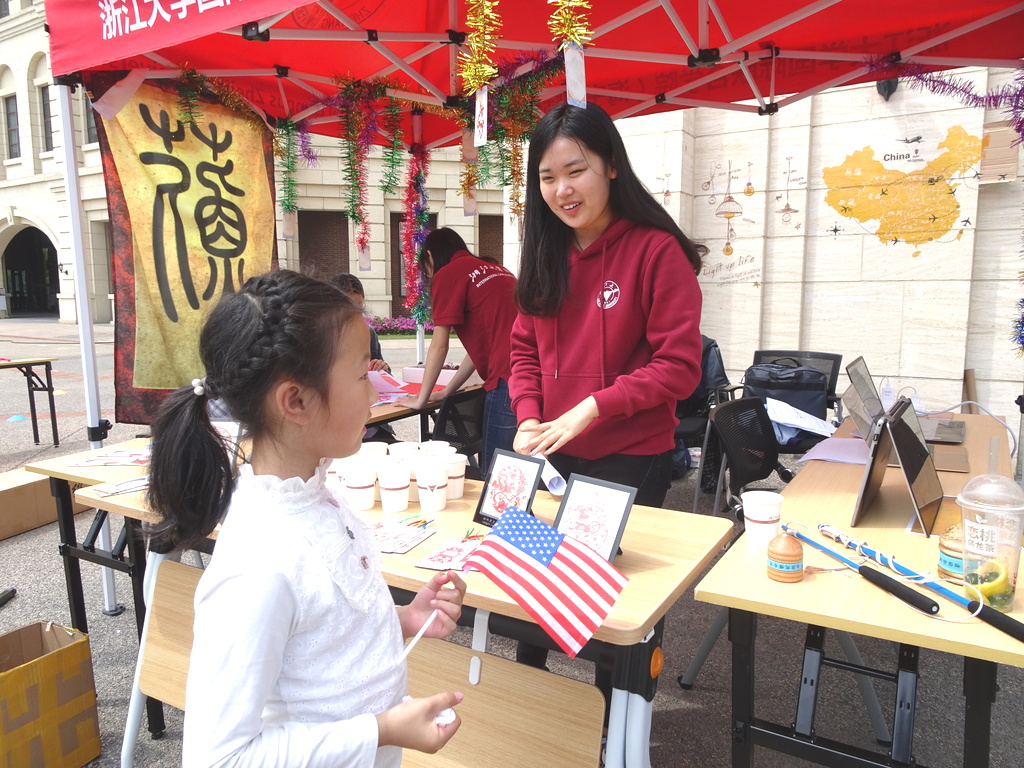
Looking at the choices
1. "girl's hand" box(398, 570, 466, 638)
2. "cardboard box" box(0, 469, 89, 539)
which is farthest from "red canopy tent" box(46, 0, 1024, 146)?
"cardboard box" box(0, 469, 89, 539)

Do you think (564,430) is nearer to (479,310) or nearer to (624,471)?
(624,471)

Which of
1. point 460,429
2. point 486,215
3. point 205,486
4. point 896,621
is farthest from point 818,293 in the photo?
point 486,215

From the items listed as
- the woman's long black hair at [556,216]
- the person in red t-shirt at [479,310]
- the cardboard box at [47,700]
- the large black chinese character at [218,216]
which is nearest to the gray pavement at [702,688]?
the cardboard box at [47,700]

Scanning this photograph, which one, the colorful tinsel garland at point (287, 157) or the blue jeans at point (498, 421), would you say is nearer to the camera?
the blue jeans at point (498, 421)

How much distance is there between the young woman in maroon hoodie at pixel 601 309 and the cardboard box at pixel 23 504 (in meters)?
4.00

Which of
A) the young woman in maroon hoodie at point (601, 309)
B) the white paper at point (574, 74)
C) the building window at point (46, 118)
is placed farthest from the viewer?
the building window at point (46, 118)

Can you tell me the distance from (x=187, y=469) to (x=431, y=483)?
0.97m

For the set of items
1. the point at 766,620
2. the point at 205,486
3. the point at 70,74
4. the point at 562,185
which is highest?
the point at 70,74

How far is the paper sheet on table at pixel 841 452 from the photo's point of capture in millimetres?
2672

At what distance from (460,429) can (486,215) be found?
1652cm

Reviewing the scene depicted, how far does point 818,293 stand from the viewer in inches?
267

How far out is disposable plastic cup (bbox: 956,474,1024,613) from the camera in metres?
1.37

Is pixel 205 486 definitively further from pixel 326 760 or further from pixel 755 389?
pixel 755 389

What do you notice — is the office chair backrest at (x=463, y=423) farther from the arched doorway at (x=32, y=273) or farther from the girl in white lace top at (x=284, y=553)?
the arched doorway at (x=32, y=273)
